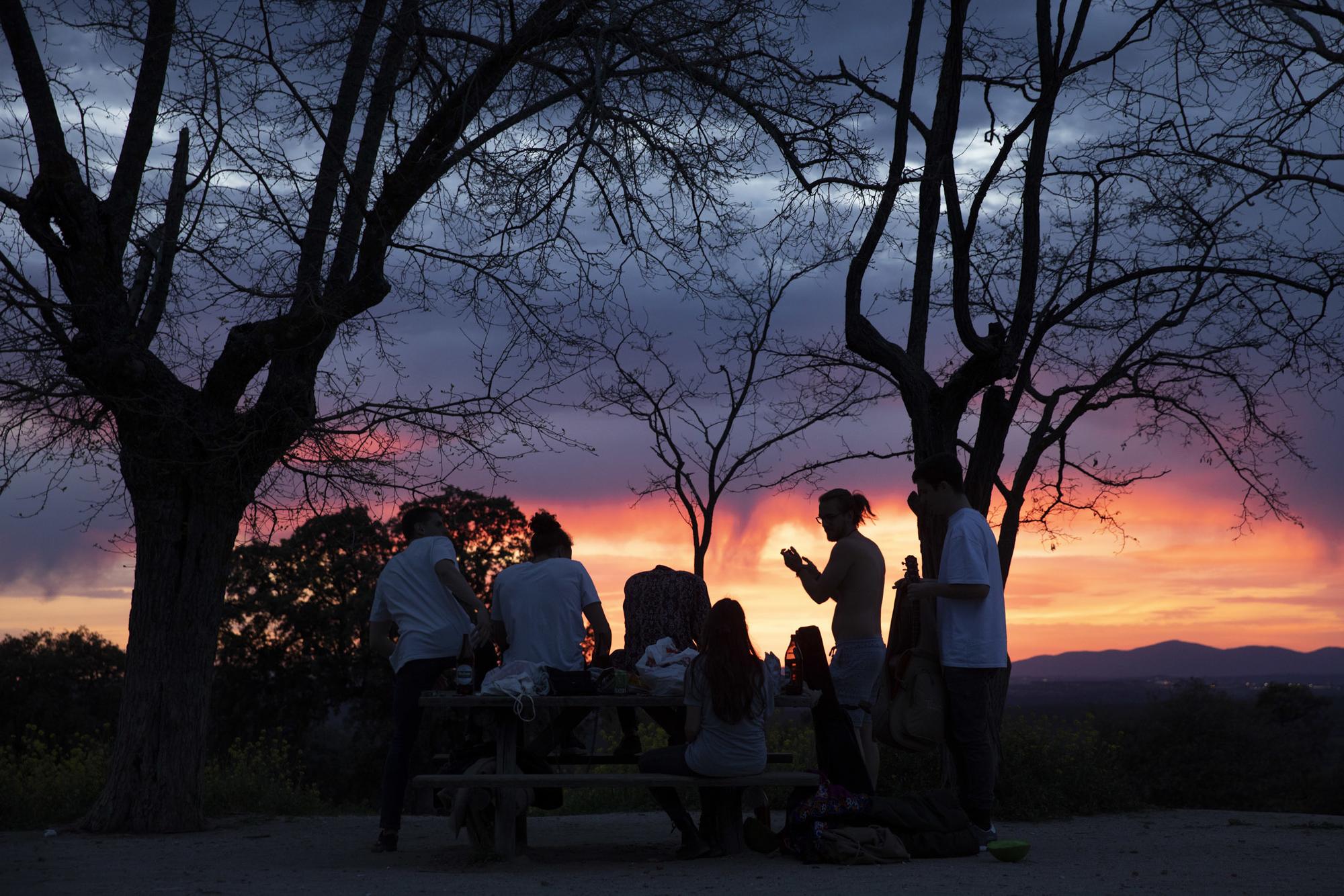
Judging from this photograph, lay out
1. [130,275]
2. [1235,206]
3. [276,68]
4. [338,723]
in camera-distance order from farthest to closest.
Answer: [338,723] < [1235,206] < [130,275] < [276,68]

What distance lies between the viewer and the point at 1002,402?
10.6 metres

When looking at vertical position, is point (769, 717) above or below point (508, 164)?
below

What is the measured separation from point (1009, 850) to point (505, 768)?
2910mm

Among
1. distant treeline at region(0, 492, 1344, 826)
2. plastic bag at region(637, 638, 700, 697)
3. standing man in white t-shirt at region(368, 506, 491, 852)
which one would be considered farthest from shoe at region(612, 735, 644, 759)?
distant treeline at region(0, 492, 1344, 826)

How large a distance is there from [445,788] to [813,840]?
2.17 meters

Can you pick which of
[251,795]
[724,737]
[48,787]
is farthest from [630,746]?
[48,787]

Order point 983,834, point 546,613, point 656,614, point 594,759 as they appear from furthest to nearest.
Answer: point 656,614 → point 594,759 → point 546,613 → point 983,834

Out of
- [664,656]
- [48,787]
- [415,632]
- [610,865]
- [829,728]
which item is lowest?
[610,865]

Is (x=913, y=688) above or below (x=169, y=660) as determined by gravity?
below

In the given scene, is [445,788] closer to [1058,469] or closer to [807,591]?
[807,591]

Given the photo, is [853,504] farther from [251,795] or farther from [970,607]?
[251,795]

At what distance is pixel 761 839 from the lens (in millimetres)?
7059

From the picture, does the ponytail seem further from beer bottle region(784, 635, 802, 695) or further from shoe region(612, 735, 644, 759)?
shoe region(612, 735, 644, 759)

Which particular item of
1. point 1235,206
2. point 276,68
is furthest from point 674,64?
point 1235,206
